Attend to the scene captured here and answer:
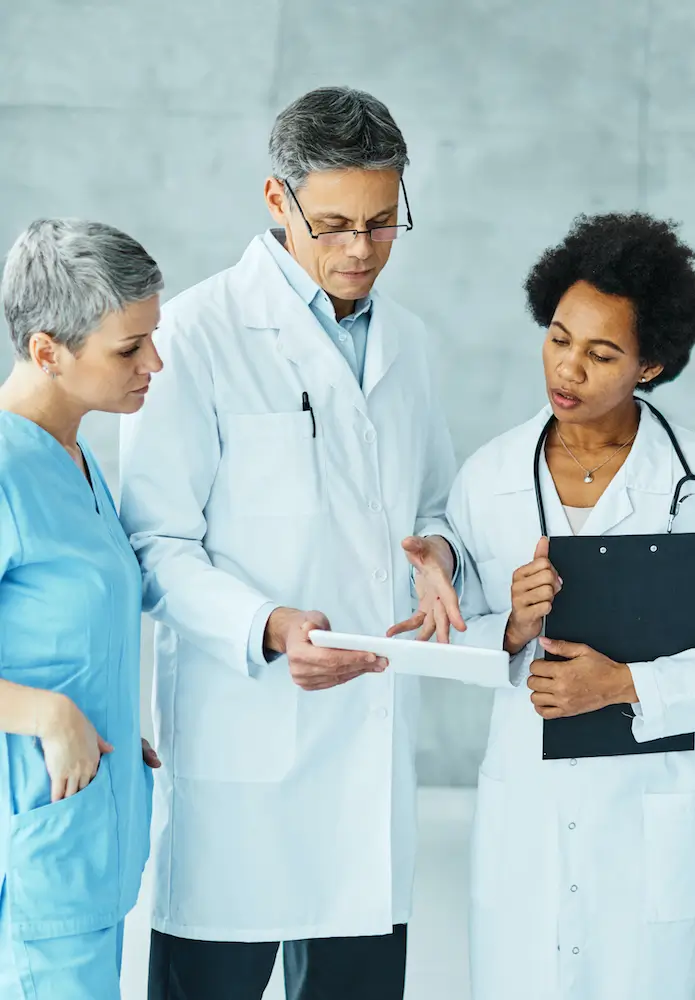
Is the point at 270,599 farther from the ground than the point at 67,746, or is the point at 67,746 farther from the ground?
the point at 270,599

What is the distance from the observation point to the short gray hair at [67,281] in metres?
1.57

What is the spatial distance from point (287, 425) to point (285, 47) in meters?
2.28

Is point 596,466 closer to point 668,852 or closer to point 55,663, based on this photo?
point 668,852

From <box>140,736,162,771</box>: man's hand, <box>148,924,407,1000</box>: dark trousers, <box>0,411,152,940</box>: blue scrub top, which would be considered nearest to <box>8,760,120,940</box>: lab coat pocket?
<box>0,411,152,940</box>: blue scrub top

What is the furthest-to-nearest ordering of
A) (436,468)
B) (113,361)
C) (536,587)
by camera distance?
(436,468), (536,587), (113,361)

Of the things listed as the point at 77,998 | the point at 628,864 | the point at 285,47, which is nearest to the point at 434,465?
the point at 628,864

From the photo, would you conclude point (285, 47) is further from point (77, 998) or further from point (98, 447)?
point (77, 998)

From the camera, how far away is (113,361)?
1.62 m

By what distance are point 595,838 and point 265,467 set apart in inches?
29.8

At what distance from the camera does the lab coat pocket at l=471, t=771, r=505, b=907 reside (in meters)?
1.85

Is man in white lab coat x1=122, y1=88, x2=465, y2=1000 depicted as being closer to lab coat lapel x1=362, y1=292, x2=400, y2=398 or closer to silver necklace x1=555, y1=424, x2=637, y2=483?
lab coat lapel x1=362, y1=292, x2=400, y2=398

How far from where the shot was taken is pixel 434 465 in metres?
2.25

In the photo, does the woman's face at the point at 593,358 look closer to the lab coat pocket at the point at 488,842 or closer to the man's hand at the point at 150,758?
the lab coat pocket at the point at 488,842

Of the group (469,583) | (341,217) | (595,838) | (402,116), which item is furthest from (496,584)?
(402,116)
